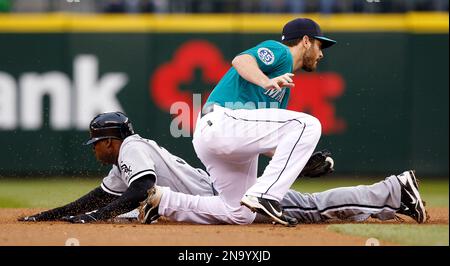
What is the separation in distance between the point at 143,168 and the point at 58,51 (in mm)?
5286

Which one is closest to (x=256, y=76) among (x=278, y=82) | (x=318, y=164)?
(x=278, y=82)

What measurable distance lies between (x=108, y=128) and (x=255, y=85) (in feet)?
2.82

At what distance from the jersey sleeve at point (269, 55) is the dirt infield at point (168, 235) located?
864mm

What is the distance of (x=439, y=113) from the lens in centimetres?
973

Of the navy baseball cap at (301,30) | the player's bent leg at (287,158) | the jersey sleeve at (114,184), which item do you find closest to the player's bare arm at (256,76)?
the player's bent leg at (287,158)

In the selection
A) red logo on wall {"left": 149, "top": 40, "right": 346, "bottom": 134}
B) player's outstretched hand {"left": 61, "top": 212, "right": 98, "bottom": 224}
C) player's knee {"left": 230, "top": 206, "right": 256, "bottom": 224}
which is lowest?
red logo on wall {"left": 149, "top": 40, "right": 346, "bottom": 134}

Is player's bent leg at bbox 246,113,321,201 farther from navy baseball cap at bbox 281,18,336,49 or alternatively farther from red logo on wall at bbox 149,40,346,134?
red logo on wall at bbox 149,40,346,134

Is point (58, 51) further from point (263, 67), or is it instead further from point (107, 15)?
point (263, 67)

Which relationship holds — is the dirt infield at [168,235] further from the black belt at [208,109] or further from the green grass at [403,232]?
the black belt at [208,109]

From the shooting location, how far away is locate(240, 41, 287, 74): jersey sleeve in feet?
15.3

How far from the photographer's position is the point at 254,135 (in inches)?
180

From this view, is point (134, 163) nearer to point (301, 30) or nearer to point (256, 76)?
point (256, 76)

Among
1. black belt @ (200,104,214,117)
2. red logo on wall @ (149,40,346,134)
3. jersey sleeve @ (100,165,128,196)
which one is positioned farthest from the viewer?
red logo on wall @ (149,40,346,134)

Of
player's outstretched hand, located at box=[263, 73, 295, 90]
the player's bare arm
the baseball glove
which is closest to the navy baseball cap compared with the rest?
the player's bare arm
